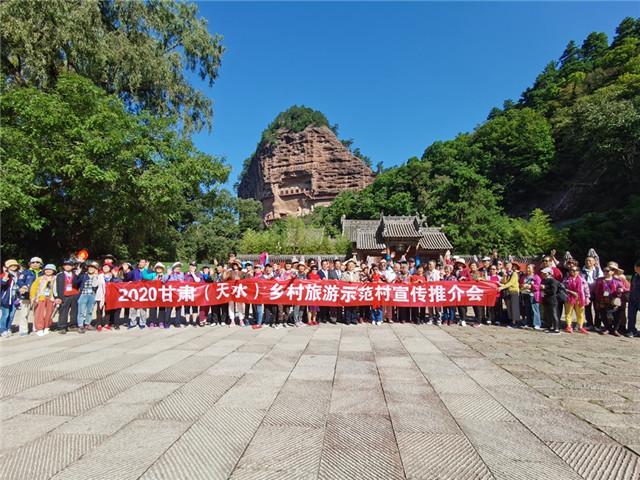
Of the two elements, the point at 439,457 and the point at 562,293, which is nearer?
the point at 439,457

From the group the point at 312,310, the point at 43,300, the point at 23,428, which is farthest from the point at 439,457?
the point at 43,300

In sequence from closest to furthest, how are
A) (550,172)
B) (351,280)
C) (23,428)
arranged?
1. (23,428)
2. (351,280)
3. (550,172)

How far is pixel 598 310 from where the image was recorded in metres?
7.97

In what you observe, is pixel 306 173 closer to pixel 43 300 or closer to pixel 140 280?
pixel 140 280

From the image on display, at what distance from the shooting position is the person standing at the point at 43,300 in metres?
7.31

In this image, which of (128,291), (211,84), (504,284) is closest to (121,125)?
(211,84)

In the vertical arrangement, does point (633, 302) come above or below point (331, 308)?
above

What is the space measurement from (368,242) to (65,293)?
28.2 metres

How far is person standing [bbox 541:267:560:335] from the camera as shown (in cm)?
779

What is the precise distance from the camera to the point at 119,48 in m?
15.3

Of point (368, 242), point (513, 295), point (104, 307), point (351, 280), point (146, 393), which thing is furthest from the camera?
point (368, 242)

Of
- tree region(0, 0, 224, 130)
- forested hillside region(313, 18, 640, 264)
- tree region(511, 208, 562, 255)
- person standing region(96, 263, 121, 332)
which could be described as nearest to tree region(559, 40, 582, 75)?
forested hillside region(313, 18, 640, 264)

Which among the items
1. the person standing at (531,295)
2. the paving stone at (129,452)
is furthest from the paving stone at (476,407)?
the person standing at (531,295)

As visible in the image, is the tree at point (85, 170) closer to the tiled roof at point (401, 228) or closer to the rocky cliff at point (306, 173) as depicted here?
the tiled roof at point (401, 228)
